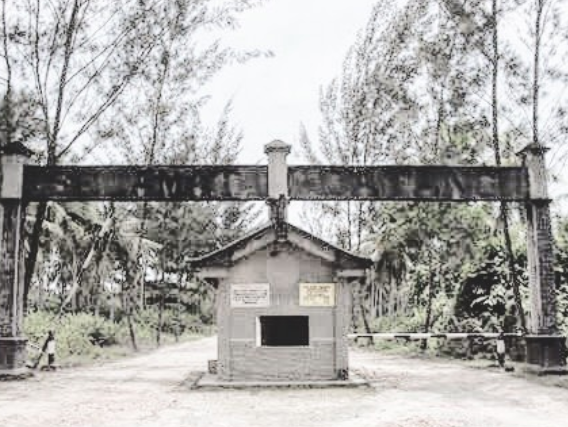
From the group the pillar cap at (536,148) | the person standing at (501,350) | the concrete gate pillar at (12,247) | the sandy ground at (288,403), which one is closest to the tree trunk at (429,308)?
the person standing at (501,350)

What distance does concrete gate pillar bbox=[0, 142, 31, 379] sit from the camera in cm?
1373

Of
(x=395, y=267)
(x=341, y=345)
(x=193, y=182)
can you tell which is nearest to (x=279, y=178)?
(x=193, y=182)

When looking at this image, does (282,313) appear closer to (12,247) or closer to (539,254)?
(539,254)

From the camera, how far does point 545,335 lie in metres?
13.8

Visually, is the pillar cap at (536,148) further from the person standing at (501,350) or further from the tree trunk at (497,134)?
the person standing at (501,350)

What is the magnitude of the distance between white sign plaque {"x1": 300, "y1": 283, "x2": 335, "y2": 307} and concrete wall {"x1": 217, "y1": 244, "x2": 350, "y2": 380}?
8 cm

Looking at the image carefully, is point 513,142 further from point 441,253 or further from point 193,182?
point 193,182

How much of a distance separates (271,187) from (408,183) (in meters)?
2.79

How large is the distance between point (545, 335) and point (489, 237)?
24.9 feet

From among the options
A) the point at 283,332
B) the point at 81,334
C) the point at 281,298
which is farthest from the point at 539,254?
the point at 81,334

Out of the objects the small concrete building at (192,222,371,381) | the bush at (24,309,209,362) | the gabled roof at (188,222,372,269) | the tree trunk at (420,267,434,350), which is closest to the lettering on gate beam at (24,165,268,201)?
the gabled roof at (188,222,372,269)

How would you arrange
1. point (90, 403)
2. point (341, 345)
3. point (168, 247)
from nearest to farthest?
point (90, 403), point (341, 345), point (168, 247)

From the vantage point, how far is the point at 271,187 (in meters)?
13.7

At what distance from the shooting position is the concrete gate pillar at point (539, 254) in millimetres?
13961
